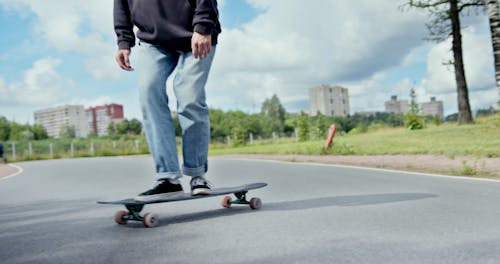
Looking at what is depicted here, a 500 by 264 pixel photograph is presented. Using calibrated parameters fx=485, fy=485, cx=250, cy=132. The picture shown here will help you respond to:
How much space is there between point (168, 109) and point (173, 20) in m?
0.71

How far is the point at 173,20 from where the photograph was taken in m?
3.85

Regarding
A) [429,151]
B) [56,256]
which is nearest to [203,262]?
[56,256]

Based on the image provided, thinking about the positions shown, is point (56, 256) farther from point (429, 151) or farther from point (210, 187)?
point (429, 151)

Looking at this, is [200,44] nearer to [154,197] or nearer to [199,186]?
[199,186]

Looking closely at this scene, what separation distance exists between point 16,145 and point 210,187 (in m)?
40.2

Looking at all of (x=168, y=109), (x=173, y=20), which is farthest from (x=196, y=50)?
(x=168, y=109)

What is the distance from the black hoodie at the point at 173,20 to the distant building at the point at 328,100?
145 meters

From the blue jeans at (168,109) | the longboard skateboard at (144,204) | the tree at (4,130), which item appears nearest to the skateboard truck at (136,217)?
the longboard skateboard at (144,204)

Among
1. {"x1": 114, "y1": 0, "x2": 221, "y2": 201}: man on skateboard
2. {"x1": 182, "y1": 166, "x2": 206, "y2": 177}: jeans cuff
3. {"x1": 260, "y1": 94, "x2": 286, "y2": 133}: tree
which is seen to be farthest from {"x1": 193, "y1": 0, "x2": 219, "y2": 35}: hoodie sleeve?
{"x1": 260, "y1": 94, "x2": 286, "y2": 133}: tree

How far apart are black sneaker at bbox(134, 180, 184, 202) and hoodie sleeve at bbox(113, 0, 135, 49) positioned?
1.23 m

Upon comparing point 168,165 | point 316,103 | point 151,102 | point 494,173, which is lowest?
point 494,173

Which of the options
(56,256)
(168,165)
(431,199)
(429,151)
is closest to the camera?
(56,256)

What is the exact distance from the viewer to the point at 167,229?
325cm

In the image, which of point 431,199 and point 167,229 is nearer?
point 167,229
